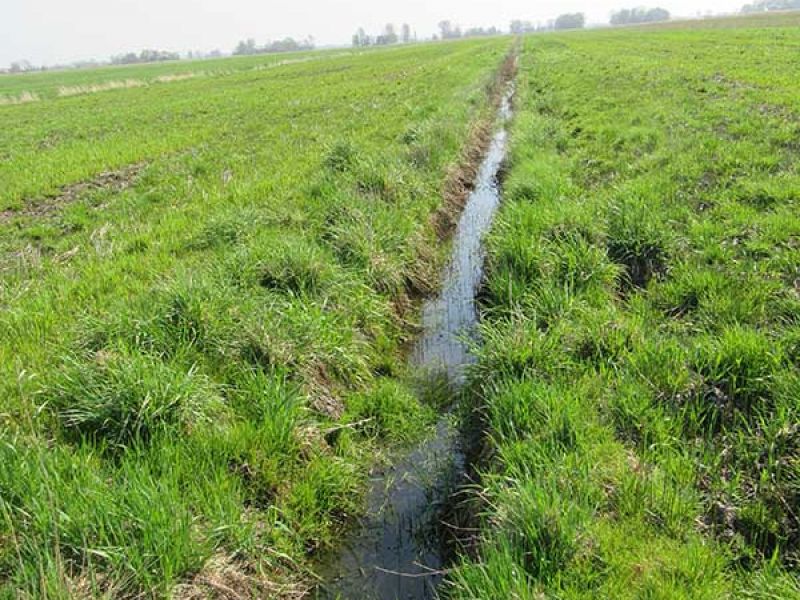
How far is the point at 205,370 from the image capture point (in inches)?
177

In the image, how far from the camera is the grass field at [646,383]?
2.92 metres

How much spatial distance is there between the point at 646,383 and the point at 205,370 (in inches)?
142

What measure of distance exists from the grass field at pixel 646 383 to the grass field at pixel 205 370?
121 cm

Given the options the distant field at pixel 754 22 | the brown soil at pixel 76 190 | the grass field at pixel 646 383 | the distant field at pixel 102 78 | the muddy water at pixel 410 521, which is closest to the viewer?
the grass field at pixel 646 383

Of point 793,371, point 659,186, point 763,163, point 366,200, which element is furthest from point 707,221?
point 366,200

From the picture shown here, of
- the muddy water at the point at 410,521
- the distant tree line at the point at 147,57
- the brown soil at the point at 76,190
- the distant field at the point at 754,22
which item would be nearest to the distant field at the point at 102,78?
the brown soil at the point at 76,190

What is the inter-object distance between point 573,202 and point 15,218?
1039 centimetres

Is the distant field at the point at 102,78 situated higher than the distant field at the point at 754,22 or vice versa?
the distant field at the point at 102,78

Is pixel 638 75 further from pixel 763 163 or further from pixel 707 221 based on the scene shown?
pixel 707 221

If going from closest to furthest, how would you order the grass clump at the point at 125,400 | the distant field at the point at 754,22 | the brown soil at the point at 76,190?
the grass clump at the point at 125,400
the brown soil at the point at 76,190
the distant field at the point at 754,22

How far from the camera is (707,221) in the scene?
7.05m

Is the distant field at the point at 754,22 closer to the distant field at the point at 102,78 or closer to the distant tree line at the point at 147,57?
the distant field at the point at 102,78

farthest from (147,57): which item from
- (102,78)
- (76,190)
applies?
(76,190)

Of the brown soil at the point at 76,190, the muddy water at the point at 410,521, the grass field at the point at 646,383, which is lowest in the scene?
the muddy water at the point at 410,521
